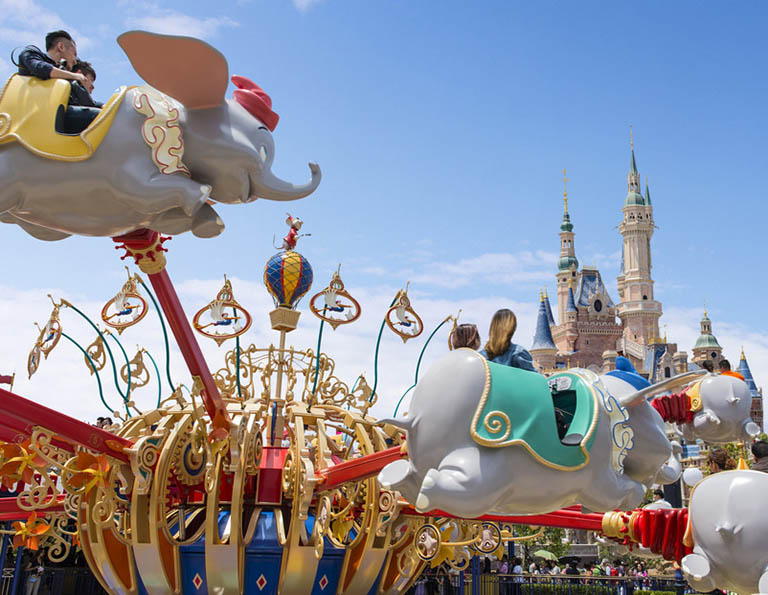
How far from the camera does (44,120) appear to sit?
119 inches

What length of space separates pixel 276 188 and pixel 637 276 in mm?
71663

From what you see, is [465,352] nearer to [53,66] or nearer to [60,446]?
[53,66]

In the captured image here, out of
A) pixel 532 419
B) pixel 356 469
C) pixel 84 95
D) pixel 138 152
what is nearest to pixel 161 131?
pixel 138 152

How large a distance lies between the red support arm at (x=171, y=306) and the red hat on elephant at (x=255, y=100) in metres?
0.90

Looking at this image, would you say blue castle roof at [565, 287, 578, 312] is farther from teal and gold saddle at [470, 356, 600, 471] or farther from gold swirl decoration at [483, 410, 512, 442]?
gold swirl decoration at [483, 410, 512, 442]

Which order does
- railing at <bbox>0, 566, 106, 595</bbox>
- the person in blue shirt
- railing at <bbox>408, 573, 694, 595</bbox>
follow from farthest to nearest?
railing at <bbox>408, 573, 694, 595</bbox>
railing at <bbox>0, 566, 106, 595</bbox>
the person in blue shirt

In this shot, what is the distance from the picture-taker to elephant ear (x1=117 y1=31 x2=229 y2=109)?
2.94 m

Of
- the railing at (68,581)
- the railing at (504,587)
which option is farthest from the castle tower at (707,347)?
the railing at (68,581)

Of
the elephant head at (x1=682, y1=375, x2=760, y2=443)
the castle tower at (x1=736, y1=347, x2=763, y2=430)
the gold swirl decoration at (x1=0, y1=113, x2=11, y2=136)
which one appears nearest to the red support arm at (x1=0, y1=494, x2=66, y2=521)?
the gold swirl decoration at (x1=0, y1=113, x2=11, y2=136)

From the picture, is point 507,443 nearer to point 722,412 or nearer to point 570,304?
point 722,412

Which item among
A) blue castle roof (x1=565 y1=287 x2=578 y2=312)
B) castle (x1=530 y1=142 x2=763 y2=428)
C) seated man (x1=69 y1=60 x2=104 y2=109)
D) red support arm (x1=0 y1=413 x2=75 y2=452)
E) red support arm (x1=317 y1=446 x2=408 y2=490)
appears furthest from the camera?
blue castle roof (x1=565 y1=287 x2=578 y2=312)

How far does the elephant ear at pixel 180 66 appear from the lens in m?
2.94

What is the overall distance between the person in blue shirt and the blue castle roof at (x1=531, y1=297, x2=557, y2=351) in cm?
5914

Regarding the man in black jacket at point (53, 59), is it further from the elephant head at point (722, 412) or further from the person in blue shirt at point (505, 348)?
the elephant head at point (722, 412)
